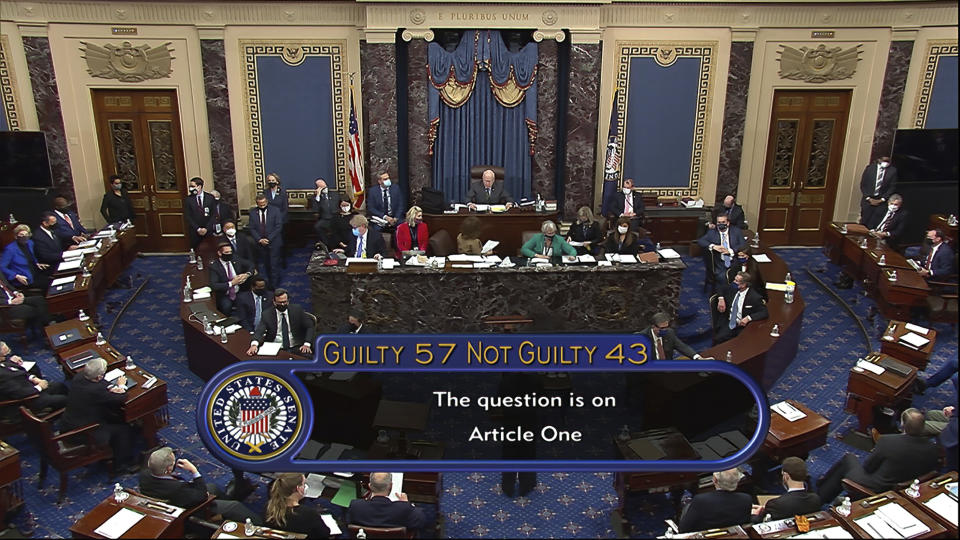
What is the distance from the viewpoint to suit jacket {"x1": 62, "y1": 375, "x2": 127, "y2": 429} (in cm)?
723

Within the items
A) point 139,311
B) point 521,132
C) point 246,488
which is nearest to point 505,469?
point 246,488

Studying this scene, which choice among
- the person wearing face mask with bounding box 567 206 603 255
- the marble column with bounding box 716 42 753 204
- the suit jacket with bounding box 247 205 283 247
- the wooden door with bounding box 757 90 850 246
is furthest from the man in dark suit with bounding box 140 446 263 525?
the wooden door with bounding box 757 90 850 246

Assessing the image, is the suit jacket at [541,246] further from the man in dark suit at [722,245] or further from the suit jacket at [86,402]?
the suit jacket at [86,402]

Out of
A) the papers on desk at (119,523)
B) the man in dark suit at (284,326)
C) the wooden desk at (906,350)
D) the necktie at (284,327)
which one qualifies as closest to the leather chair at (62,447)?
the papers on desk at (119,523)

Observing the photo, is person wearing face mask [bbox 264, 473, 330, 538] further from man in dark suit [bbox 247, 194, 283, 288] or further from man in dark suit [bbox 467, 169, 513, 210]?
man in dark suit [bbox 467, 169, 513, 210]

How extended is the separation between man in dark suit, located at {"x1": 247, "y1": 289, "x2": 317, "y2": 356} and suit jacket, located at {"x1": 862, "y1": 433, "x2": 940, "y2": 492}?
564cm

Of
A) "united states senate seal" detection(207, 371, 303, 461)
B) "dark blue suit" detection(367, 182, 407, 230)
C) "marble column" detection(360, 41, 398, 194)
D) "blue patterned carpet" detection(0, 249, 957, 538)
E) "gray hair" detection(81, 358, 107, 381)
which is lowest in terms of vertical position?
"blue patterned carpet" detection(0, 249, 957, 538)

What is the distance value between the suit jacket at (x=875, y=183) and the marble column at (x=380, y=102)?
7.88 metres

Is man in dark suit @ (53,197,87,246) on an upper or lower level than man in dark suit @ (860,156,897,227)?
lower

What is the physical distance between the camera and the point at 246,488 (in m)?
7.25

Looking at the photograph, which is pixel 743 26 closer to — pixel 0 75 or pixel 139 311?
pixel 139 311

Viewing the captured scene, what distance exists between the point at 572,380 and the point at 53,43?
13.0 metres

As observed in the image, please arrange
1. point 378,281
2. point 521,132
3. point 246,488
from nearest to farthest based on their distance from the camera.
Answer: point 246,488 < point 378,281 < point 521,132

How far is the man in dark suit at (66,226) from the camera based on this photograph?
1154cm
